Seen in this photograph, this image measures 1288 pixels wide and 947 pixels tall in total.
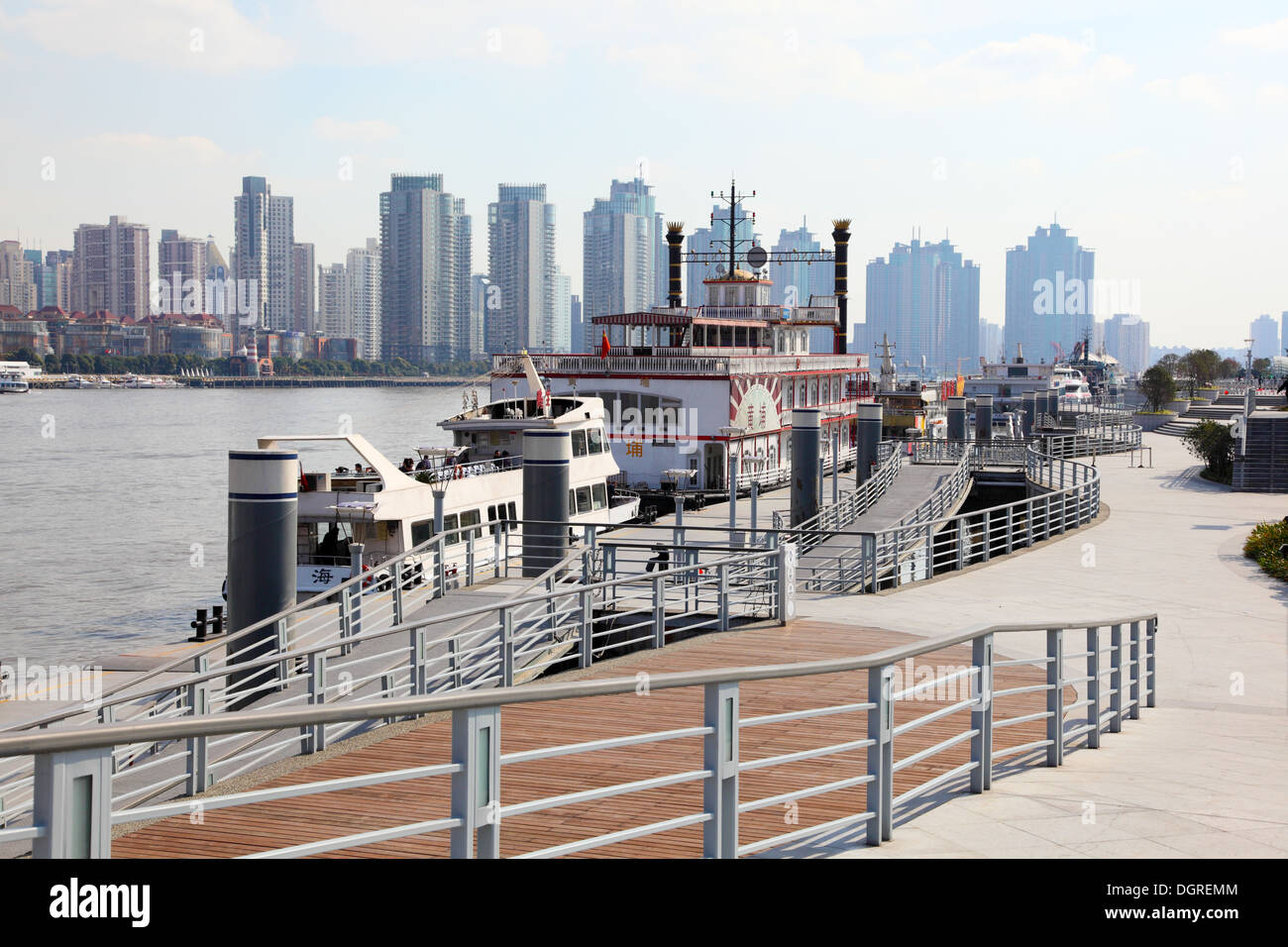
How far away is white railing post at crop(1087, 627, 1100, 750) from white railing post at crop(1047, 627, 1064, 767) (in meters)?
0.99

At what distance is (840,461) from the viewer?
60094 mm

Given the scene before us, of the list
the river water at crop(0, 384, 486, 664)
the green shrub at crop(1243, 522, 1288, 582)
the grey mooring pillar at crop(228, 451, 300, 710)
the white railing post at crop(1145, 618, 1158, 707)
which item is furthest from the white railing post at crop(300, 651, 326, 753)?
the green shrub at crop(1243, 522, 1288, 582)

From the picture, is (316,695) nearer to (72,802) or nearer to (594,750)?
(594,750)

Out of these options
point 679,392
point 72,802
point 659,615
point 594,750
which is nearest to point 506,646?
point 659,615

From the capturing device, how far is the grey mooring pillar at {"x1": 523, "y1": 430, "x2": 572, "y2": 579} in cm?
1766

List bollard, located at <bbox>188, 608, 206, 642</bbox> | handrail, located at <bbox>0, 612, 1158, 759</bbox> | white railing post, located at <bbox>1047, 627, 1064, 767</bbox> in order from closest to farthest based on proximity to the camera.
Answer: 1. handrail, located at <bbox>0, 612, 1158, 759</bbox>
2. white railing post, located at <bbox>1047, 627, 1064, 767</bbox>
3. bollard, located at <bbox>188, 608, 206, 642</bbox>

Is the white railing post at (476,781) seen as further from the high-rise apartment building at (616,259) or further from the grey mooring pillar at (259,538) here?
the high-rise apartment building at (616,259)

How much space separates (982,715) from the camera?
766 cm

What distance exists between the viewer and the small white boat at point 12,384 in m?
178

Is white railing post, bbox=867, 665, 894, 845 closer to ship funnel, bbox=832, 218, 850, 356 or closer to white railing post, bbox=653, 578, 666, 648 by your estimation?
white railing post, bbox=653, 578, 666, 648

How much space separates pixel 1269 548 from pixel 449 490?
17.7m
